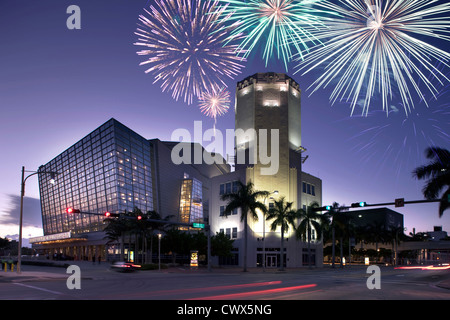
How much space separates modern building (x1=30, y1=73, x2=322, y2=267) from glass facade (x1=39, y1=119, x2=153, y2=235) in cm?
25

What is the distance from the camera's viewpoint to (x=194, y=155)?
127000mm

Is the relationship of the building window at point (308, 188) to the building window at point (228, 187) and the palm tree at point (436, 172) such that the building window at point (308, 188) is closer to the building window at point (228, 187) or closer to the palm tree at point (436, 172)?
the building window at point (228, 187)

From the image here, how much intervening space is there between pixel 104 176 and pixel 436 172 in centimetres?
7987

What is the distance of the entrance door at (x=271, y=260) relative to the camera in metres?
70.9

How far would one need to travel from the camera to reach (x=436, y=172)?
33031 millimetres

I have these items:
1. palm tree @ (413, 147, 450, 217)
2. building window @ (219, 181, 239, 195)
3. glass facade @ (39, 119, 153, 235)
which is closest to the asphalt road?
palm tree @ (413, 147, 450, 217)

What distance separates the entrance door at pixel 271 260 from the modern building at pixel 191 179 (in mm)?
181

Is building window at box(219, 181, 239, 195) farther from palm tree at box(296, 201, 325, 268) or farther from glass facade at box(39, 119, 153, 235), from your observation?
glass facade at box(39, 119, 153, 235)

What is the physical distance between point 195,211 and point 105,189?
30.6 metres

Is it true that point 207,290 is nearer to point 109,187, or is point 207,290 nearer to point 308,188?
point 308,188

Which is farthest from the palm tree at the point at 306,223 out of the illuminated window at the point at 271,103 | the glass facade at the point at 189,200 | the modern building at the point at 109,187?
the glass facade at the point at 189,200
